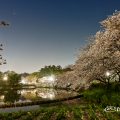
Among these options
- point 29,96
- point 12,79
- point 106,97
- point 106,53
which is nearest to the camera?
point 106,53

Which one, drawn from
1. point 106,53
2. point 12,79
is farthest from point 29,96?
point 12,79

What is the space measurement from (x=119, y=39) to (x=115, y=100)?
7150 mm

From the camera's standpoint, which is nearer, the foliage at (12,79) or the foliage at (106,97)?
the foliage at (106,97)

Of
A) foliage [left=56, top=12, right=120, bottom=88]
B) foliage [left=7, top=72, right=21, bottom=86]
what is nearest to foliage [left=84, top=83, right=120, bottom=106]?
foliage [left=56, top=12, right=120, bottom=88]

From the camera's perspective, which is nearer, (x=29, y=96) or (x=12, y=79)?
(x=29, y=96)

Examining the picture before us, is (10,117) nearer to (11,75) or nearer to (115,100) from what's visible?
(115,100)

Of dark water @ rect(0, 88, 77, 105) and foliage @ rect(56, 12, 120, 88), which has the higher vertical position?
foliage @ rect(56, 12, 120, 88)

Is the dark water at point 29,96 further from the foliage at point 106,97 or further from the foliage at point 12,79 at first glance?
the foliage at point 12,79

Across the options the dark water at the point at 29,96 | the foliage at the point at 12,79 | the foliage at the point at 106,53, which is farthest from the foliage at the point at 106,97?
the foliage at the point at 12,79

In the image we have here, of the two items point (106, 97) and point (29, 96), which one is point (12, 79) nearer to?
point (29, 96)

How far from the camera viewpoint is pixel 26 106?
38469 mm

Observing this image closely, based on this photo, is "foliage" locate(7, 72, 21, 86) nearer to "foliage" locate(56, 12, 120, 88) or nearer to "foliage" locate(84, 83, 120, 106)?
"foliage" locate(84, 83, 120, 106)

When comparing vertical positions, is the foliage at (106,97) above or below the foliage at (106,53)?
below

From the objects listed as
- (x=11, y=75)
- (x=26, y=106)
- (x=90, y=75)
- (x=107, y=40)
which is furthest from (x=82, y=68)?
(x=11, y=75)
